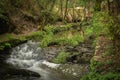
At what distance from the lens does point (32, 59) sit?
45.9 feet

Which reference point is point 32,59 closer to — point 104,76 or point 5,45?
point 5,45

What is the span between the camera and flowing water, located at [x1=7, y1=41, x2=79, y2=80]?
11.0m

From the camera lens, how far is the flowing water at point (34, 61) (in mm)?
11047

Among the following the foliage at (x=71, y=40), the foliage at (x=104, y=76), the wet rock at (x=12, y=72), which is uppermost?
the foliage at (x=104, y=76)

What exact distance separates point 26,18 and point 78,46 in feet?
24.3

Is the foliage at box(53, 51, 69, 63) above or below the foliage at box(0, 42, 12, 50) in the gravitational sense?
below

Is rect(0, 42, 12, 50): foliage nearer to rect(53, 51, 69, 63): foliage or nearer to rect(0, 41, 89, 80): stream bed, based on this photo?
rect(0, 41, 89, 80): stream bed

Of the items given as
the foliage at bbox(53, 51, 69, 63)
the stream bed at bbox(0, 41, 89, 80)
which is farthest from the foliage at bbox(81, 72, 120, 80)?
the foliage at bbox(53, 51, 69, 63)

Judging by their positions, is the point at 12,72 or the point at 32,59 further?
the point at 32,59

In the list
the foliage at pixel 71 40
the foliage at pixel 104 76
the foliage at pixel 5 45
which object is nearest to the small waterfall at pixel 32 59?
the foliage at pixel 5 45

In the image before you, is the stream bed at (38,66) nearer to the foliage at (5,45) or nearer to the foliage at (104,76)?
the foliage at (5,45)

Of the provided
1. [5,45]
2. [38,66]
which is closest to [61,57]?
[38,66]

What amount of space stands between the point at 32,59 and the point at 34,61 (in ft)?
1.33

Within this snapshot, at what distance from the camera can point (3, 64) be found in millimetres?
12477
